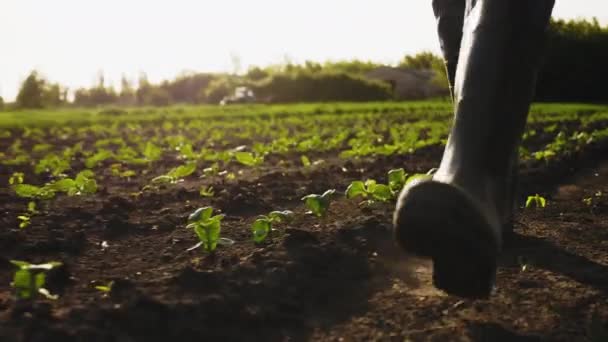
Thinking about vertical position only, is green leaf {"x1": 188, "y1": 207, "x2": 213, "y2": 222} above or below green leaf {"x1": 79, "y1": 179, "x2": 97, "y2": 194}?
above

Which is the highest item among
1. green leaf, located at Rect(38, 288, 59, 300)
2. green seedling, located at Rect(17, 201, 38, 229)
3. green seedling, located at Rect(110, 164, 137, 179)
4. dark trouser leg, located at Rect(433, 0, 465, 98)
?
dark trouser leg, located at Rect(433, 0, 465, 98)

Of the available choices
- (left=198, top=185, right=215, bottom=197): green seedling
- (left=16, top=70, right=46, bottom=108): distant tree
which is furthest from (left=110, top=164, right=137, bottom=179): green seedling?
(left=16, top=70, right=46, bottom=108): distant tree

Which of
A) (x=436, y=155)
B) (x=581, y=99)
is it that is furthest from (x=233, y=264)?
(x=581, y=99)

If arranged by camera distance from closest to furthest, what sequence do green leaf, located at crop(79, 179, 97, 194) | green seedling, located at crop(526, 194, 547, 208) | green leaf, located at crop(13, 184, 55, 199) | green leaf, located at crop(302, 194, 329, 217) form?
green leaf, located at crop(302, 194, 329, 217), green seedling, located at crop(526, 194, 547, 208), green leaf, located at crop(13, 184, 55, 199), green leaf, located at crop(79, 179, 97, 194)

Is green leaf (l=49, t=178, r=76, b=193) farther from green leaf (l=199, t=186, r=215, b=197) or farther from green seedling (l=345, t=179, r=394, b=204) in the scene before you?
green seedling (l=345, t=179, r=394, b=204)

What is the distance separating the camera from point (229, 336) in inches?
62.3

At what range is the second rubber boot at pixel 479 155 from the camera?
1.34 m

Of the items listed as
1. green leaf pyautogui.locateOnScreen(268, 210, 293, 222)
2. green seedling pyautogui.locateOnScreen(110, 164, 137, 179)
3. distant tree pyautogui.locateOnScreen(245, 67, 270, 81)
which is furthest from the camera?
distant tree pyautogui.locateOnScreen(245, 67, 270, 81)

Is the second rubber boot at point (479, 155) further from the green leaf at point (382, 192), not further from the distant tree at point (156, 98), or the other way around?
the distant tree at point (156, 98)

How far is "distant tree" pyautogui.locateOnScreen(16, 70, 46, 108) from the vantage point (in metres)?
38.9

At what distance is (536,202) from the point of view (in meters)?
3.32

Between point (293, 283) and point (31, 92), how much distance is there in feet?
136

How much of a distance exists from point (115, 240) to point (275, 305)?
1.17 meters

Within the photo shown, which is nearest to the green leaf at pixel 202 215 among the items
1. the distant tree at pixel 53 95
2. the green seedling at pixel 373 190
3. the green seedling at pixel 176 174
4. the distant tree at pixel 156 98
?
the green seedling at pixel 373 190
